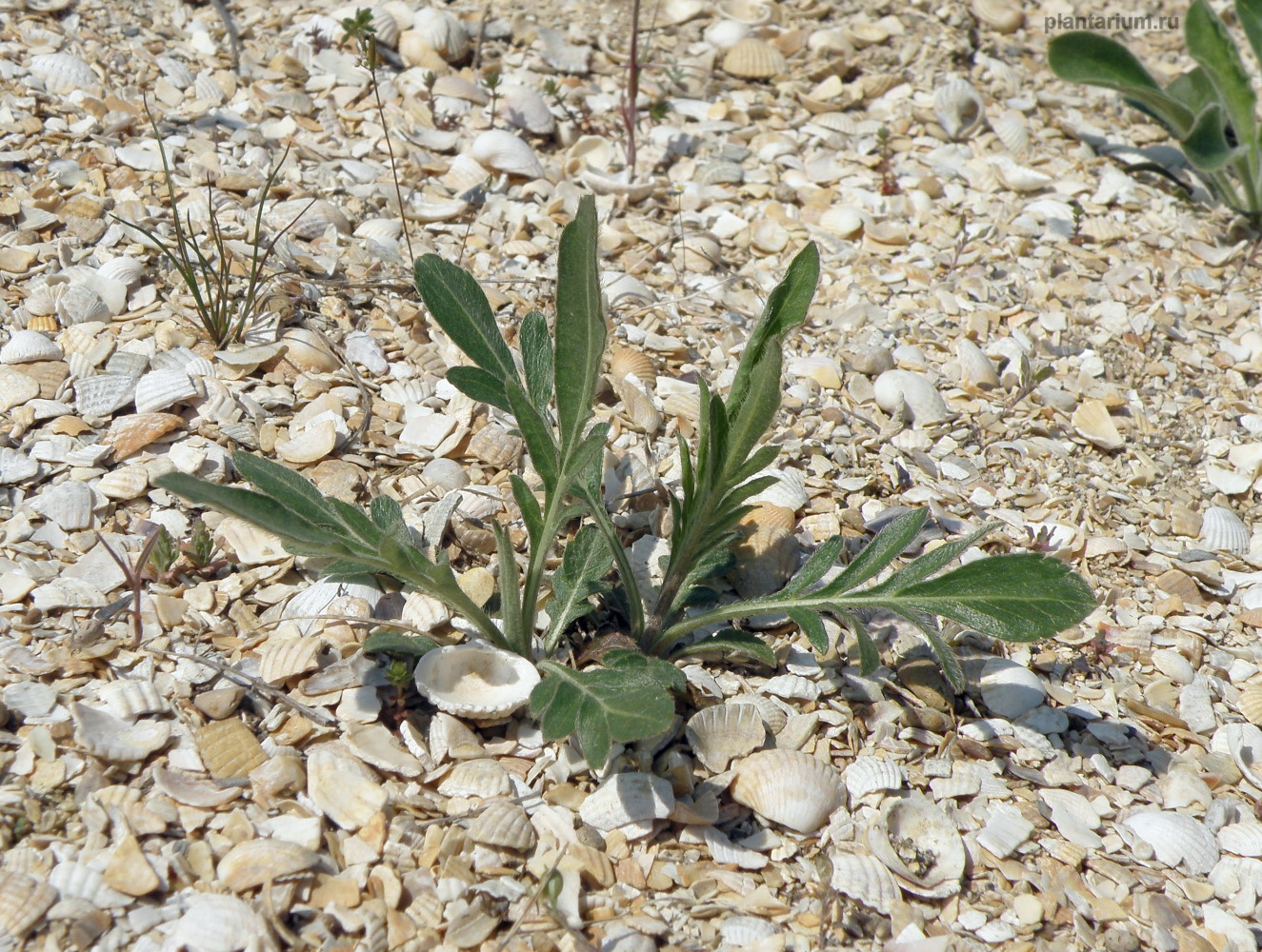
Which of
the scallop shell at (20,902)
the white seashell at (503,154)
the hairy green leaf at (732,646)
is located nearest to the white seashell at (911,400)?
the hairy green leaf at (732,646)

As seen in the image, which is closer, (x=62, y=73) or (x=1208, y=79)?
(x=62, y=73)

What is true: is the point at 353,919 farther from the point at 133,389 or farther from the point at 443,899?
the point at 133,389

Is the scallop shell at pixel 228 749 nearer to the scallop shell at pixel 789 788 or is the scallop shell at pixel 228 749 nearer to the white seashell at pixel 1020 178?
the scallop shell at pixel 789 788

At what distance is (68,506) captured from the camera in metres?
1.75

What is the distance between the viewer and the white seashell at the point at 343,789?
1452 mm

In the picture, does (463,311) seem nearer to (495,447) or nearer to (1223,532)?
(495,447)

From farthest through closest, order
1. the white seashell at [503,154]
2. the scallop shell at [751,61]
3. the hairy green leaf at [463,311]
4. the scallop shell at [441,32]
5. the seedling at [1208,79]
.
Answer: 1. the scallop shell at [751,61]
2. the scallop shell at [441,32]
3. the seedling at [1208,79]
4. the white seashell at [503,154]
5. the hairy green leaf at [463,311]

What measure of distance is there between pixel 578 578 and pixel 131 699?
68 centimetres

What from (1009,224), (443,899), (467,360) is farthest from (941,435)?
(443,899)

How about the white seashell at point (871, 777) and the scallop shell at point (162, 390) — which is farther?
the scallop shell at point (162, 390)

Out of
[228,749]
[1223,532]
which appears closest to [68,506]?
[228,749]

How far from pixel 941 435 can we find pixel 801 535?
1.62 ft

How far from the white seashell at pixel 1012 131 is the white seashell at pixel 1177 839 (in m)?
2.05

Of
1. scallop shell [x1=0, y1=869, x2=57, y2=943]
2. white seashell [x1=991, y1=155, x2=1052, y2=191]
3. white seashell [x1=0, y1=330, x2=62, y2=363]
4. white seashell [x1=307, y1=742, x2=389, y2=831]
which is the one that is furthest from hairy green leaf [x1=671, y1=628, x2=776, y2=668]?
white seashell [x1=991, y1=155, x2=1052, y2=191]
